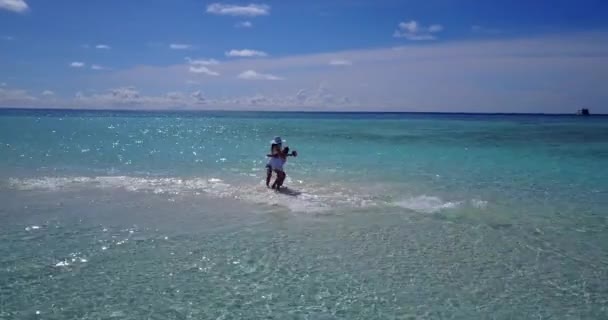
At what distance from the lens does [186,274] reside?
7.77m

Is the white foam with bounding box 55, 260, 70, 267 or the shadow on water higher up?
the shadow on water

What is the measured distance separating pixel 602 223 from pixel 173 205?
10.6m

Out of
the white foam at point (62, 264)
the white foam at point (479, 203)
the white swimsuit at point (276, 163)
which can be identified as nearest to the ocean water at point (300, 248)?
the white foam at point (62, 264)

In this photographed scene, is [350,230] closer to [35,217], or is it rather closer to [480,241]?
[480,241]

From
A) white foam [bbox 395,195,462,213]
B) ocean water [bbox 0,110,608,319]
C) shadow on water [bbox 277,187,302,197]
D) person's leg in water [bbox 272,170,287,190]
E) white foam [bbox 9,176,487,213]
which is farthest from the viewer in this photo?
person's leg in water [bbox 272,170,287,190]

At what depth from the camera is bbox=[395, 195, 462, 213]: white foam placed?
12871 millimetres

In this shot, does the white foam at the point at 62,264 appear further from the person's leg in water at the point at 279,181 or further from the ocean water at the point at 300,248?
the person's leg in water at the point at 279,181

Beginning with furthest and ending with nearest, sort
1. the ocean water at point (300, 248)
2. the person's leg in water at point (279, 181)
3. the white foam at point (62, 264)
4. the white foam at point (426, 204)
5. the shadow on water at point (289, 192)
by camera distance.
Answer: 1. the person's leg in water at point (279, 181)
2. the shadow on water at point (289, 192)
3. the white foam at point (426, 204)
4. the white foam at point (62, 264)
5. the ocean water at point (300, 248)

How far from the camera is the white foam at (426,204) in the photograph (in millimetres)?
12871

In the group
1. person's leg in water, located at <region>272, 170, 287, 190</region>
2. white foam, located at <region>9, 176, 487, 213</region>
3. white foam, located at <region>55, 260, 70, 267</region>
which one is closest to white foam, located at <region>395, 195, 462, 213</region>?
white foam, located at <region>9, 176, 487, 213</region>

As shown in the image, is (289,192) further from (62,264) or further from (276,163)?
(62,264)

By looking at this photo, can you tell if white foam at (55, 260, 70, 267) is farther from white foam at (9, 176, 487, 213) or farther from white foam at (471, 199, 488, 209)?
white foam at (471, 199, 488, 209)

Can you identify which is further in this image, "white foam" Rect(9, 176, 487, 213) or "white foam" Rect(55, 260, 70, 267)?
"white foam" Rect(9, 176, 487, 213)

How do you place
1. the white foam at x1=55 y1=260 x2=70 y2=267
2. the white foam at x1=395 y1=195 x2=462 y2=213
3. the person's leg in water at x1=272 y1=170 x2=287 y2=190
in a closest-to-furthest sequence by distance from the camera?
1. the white foam at x1=55 y1=260 x2=70 y2=267
2. the white foam at x1=395 y1=195 x2=462 y2=213
3. the person's leg in water at x1=272 y1=170 x2=287 y2=190
